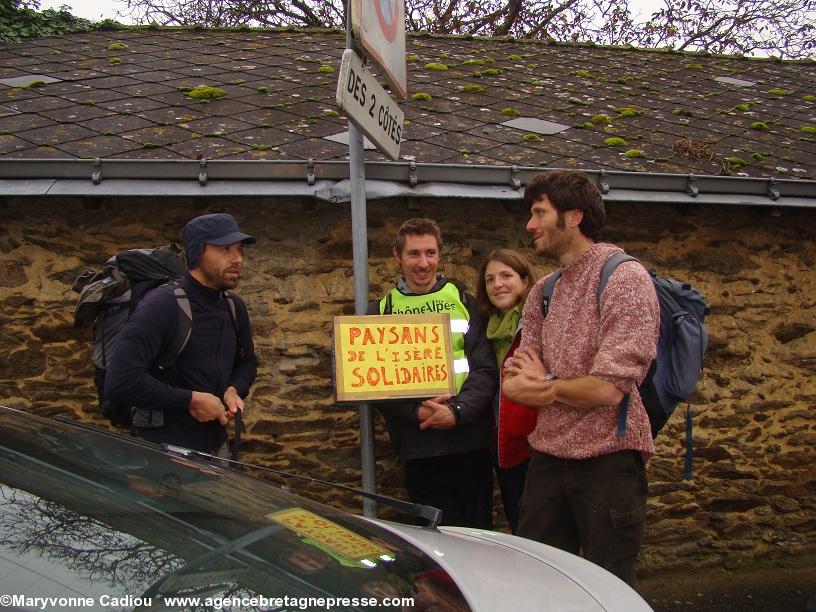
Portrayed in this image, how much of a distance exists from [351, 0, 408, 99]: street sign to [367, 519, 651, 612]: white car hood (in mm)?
1853

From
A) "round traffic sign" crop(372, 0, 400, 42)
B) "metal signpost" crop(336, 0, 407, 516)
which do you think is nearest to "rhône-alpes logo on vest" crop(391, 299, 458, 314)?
"metal signpost" crop(336, 0, 407, 516)

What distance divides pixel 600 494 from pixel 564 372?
45cm

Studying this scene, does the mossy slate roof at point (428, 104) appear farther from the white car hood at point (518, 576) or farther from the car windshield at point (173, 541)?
the white car hood at point (518, 576)

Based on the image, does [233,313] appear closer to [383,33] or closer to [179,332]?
[179,332]

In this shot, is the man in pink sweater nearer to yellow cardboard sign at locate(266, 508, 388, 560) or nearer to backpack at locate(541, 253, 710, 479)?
backpack at locate(541, 253, 710, 479)

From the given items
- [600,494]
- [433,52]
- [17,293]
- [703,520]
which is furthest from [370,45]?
[433,52]

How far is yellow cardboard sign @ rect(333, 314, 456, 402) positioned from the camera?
348 centimetres

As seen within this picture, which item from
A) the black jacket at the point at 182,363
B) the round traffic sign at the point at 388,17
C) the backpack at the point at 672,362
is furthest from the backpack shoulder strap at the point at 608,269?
the black jacket at the point at 182,363

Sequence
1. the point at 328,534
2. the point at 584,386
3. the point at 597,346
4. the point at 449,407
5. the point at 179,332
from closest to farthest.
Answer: the point at 328,534, the point at 584,386, the point at 597,346, the point at 179,332, the point at 449,407

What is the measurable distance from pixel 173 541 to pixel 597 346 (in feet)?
5.56

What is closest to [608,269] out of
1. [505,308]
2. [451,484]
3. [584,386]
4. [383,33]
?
[584,386]

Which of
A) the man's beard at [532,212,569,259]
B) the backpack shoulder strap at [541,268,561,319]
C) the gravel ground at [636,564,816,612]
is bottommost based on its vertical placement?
the gravel ground at [636,564,816,612]

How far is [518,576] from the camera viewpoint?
6.71 feet

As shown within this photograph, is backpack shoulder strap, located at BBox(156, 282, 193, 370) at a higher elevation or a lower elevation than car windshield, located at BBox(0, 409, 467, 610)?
higher
